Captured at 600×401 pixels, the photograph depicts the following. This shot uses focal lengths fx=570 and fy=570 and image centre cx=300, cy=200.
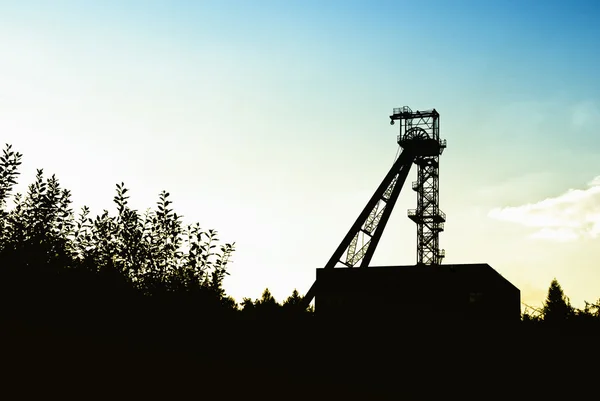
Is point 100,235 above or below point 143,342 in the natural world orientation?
above

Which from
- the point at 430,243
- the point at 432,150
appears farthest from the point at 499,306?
the point at 432,150

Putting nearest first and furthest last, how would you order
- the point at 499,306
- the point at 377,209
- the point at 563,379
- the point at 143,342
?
the point at 143,342, the point at 563,379, the point at 499,306, the point at 377,209

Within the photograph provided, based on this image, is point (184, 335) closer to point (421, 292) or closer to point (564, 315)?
point (564, 315)

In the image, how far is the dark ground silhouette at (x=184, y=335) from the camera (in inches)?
420

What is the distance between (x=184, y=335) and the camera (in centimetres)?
1145

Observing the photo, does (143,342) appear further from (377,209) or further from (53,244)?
(377,209)

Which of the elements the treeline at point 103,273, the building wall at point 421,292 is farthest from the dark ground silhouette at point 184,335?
the building wall at point 421,292

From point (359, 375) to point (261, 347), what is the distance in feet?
7.57

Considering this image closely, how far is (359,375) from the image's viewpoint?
12.9 metres

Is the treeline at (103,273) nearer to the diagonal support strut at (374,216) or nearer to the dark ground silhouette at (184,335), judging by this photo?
the dark ground silhouette at (184,335)

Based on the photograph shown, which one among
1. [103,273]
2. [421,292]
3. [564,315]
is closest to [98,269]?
[103,273]

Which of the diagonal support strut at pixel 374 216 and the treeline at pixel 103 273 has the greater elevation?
the diagonal support strut at pixel 374 216

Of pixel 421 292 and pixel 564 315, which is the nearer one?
pixel 564 315

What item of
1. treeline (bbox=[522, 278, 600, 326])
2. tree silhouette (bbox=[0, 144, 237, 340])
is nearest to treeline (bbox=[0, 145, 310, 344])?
tree silhouette (bbox=[0, 144, 237, 340])
